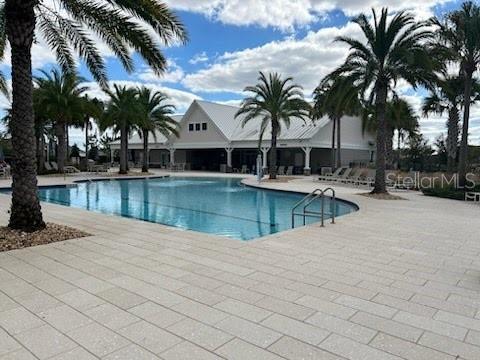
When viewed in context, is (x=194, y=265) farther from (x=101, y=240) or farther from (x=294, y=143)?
(x=294, y=143)

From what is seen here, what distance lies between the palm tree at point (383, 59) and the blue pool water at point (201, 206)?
15.9ft

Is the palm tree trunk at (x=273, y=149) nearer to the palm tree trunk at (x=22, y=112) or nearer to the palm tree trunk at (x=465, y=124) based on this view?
the palm tree trunk at (x=465, y=124)

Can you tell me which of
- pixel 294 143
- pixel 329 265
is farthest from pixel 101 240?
pixel 294 143

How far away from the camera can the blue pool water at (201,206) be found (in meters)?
11.1

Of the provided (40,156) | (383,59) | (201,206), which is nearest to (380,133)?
(383,59)

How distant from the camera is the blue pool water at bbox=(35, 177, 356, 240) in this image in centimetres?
1113

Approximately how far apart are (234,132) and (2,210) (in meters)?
27.3

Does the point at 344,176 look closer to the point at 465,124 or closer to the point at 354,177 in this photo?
the point at 354,177

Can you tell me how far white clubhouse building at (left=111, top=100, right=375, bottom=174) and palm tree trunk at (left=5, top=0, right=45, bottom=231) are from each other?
985 inches

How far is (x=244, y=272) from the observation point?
5.30 meters

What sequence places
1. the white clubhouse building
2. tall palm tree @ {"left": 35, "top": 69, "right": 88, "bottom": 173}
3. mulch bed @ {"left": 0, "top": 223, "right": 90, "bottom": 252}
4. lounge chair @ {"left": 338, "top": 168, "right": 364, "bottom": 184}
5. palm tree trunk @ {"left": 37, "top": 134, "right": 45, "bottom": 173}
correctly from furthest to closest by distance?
the white clubhouse building → palm tree trunk @ {"left": 37, "top": 134, "right": 45, "bottom": 173} → tall palm tree @ {"left": 35, "top": 69, "right": 88, "bottom": 173} → lounge chair @ {"left": 338, "top": 168, "right": 364, "bottom": 184} → mulch bed @ {"left": 0, "top": 223, "right": 90, "bottom": 252}

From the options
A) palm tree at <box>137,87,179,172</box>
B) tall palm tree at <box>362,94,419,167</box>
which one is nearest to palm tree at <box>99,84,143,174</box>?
palm tree at <box>137,87,179,172</box>

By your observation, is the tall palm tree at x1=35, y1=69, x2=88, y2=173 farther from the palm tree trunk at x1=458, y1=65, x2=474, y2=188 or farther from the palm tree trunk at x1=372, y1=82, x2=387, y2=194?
the palm tree trunk at x1=458, y1=65, x2=474, y2=188

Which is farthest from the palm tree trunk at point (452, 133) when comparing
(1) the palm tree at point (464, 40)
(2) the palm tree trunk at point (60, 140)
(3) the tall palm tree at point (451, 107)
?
(2) the palm tree trunk at point (60, 140)
